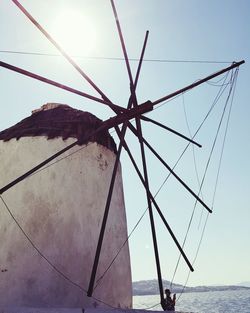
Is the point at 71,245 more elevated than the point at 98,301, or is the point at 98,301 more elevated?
the point at 71,245

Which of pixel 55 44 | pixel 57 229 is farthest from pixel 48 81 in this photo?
pixel 57 229

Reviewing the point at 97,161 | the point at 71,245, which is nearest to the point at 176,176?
the point at 97,161

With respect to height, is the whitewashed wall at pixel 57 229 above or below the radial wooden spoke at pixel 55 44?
below

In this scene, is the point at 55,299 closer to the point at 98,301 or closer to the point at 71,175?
the point at 98,301

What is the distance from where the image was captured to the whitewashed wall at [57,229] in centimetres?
1088

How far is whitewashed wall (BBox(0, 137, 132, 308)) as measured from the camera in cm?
1088

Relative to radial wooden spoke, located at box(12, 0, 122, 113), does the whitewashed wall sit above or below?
below

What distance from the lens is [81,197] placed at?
1214 cm

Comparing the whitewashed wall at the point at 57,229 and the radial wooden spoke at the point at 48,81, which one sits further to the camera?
the whitewashed wall at the point at 57,229

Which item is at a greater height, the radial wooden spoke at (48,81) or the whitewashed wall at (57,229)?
the radial wooden spoke at (48,81)

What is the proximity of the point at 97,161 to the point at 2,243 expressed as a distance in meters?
4.38

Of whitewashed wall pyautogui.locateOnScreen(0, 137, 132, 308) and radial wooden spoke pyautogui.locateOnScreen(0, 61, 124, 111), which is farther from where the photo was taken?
whitewashed wall pyautogui.locateOnScreen(0, 137, 132, 308)

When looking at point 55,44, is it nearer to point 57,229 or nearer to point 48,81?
point 48,81

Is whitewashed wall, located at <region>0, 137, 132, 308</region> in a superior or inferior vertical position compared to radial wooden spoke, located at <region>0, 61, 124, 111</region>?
inferior
